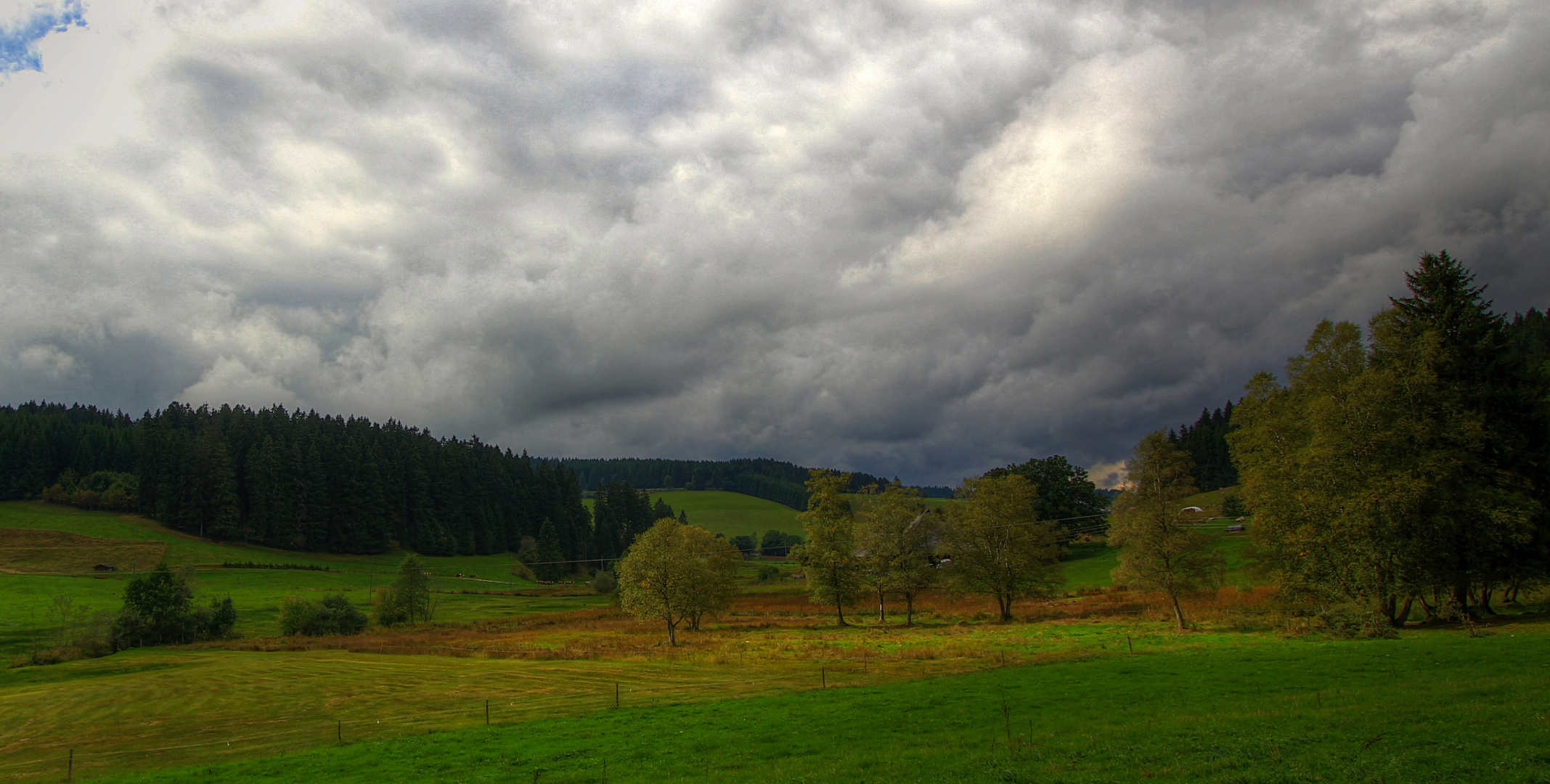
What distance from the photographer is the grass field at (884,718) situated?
16.2m

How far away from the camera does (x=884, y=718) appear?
930 inches

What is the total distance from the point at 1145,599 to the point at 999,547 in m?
15.0

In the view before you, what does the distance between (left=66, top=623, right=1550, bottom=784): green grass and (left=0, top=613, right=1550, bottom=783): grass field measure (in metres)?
0.10

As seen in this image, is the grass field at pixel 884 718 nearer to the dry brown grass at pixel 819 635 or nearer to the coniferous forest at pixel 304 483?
the dry brown grass at pixel 819 635

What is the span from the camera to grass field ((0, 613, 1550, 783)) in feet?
53.0

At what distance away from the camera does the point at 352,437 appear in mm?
158750

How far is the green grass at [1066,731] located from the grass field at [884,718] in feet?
0.33

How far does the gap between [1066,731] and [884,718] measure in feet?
19.5

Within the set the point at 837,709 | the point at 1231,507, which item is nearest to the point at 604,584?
the point at 837,709

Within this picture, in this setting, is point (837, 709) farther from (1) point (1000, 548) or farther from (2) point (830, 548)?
(2) point (830, 548)

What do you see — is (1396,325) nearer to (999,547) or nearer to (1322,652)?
(1322,652)

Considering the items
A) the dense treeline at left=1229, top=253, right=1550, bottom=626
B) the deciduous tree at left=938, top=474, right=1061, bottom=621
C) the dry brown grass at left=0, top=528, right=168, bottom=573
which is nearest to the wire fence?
the dense treeline at left=1229, top=253, right=1550, bottom=626

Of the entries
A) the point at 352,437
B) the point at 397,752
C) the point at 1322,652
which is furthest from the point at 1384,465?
the point at 352,437

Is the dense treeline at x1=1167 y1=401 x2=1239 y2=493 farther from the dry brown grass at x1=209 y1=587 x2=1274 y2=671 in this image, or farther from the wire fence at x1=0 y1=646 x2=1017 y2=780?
the wire fence at x1=0 y1=646 x2=1017 y2=780
